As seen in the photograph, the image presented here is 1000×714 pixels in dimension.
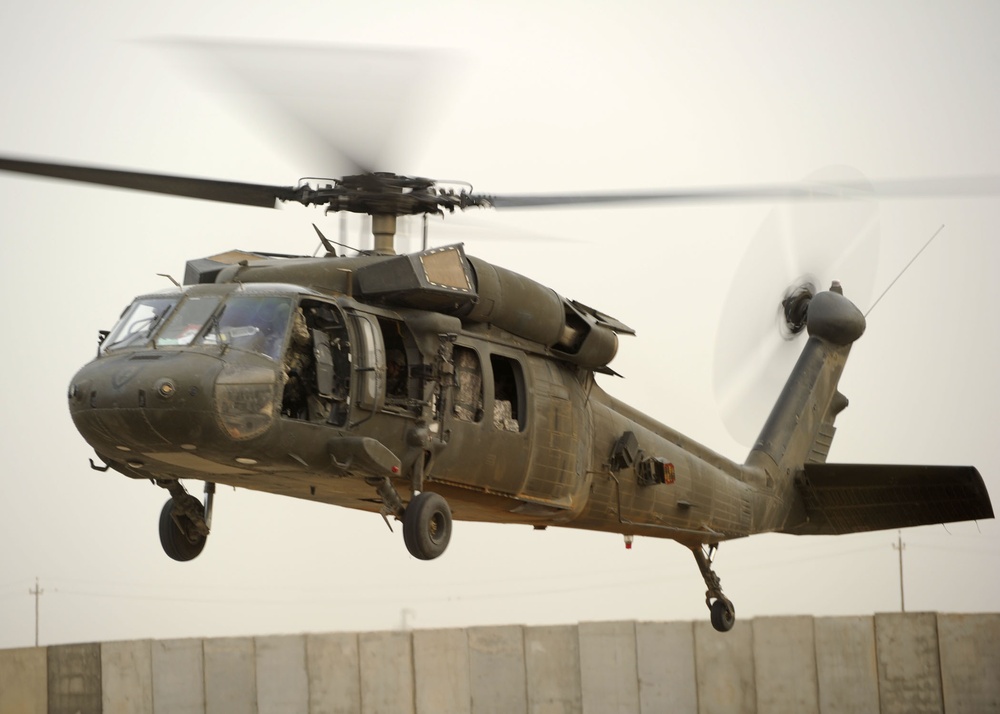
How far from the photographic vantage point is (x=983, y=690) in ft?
73.2

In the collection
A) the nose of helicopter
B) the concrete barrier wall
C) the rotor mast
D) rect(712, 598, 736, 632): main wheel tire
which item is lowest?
the concrete barrier wall

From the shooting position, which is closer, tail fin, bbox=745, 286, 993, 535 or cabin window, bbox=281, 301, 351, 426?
cabin window, bbox=281, 301, 351, 426

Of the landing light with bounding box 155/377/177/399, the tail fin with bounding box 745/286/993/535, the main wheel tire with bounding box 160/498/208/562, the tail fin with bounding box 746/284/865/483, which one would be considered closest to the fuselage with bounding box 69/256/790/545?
the landing light with bounding box 155/377/177/399

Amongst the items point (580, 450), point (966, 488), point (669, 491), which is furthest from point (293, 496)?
point (966, 488)

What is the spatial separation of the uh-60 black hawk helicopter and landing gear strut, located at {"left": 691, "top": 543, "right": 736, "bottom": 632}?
833 mm

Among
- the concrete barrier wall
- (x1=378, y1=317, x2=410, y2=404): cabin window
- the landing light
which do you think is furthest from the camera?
the concrete barrier wall

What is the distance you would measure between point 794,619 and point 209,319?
13.8 metres

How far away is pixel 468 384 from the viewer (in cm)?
1264

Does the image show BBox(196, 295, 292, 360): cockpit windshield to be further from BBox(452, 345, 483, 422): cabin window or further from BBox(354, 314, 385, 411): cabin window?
BBox(452, 345, 483, 422): cabin window

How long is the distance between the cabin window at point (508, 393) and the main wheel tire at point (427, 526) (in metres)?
1.25

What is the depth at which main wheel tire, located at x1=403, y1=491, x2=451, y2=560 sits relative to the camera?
1166cm

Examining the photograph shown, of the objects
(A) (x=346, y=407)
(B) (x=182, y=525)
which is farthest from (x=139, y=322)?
(B) (x=182, y=525)

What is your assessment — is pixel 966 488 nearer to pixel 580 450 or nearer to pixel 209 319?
pixel 580 450

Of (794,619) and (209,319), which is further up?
(209,319)
